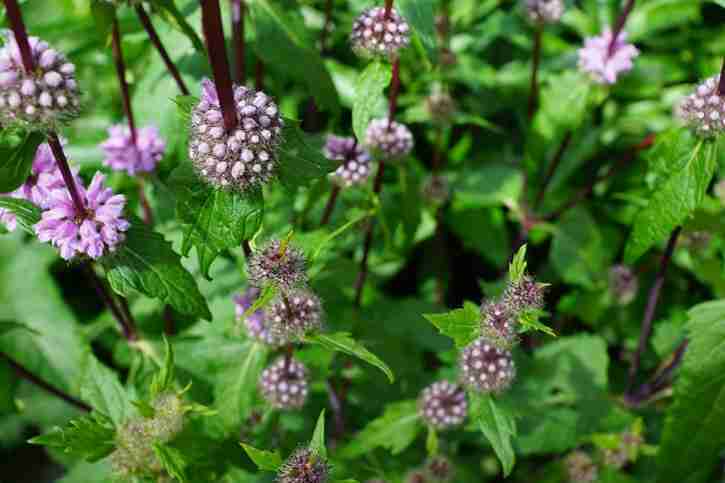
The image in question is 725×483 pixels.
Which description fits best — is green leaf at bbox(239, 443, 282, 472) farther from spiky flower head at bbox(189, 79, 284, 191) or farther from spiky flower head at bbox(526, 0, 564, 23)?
spiky flower head at bbox(526, 0, 564, 23)

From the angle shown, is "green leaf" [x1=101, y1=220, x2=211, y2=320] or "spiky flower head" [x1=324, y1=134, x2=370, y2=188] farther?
"spiky flower head" [x1=324, y1=134, x2=370, y2=188]

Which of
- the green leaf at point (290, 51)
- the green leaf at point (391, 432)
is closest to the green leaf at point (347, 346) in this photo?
the green leaf at point (391, 432)

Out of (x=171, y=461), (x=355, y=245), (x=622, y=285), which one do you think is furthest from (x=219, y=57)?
(x=622, y=285)

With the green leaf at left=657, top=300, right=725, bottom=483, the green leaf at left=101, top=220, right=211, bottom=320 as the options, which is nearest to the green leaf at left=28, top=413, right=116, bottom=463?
the green leaf at left=101, top=220, right=211, bottom=320

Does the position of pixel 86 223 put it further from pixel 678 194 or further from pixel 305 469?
pixel 678 194

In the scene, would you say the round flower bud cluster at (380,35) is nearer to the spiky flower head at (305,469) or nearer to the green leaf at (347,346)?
the green leaf at (347,346)

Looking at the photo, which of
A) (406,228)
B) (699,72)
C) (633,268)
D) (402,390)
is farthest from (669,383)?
(699,72)
